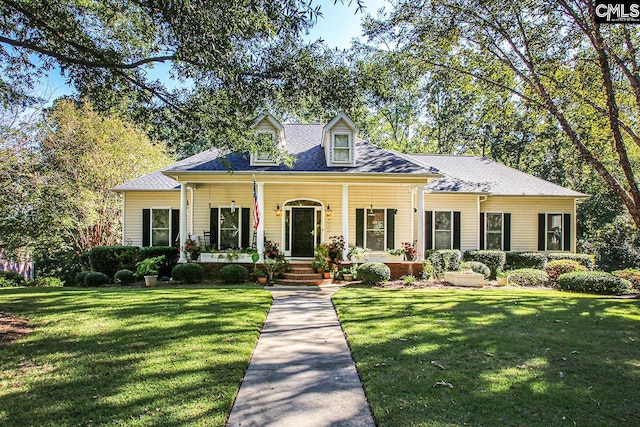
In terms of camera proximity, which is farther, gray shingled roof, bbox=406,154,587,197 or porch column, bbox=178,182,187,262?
gray shingled roof, bbox=406,154,587,197

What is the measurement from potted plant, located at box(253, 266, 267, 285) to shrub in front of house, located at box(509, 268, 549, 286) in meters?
9.01

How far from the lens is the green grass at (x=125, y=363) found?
11.1 feet

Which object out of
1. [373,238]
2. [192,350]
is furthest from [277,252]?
[192,350]

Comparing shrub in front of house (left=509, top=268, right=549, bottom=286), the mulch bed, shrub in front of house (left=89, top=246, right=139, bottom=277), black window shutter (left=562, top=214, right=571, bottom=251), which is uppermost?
black window shutter (left=562, top=214, right=571, bottom=251)

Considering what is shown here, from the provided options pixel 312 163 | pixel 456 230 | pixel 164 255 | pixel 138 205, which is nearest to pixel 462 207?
pixel 456 230

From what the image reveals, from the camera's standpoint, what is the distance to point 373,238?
15781 millimetres

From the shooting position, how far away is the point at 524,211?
17.4 meters

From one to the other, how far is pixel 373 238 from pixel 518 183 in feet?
25.9

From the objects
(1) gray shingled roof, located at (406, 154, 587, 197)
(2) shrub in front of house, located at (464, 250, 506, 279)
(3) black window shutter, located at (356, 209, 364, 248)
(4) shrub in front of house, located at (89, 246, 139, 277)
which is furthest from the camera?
(1) gray shingled roof, located at (406, 154, 587, 197)

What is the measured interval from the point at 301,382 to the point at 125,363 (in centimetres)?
212

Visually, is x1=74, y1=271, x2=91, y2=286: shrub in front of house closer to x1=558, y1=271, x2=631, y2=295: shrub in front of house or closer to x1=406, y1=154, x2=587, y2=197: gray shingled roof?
x1=406, y1=154, x2=587, y2=197: gray shingled roof

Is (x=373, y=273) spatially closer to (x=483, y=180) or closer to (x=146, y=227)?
(x=483, y=180)

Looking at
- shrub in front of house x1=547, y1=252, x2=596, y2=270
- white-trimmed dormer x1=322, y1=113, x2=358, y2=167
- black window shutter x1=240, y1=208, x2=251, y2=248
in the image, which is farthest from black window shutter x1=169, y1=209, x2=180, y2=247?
shrub in front of house x1=547, y1=252, x2=596, y2=270

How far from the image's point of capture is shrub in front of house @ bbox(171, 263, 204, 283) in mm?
12656
